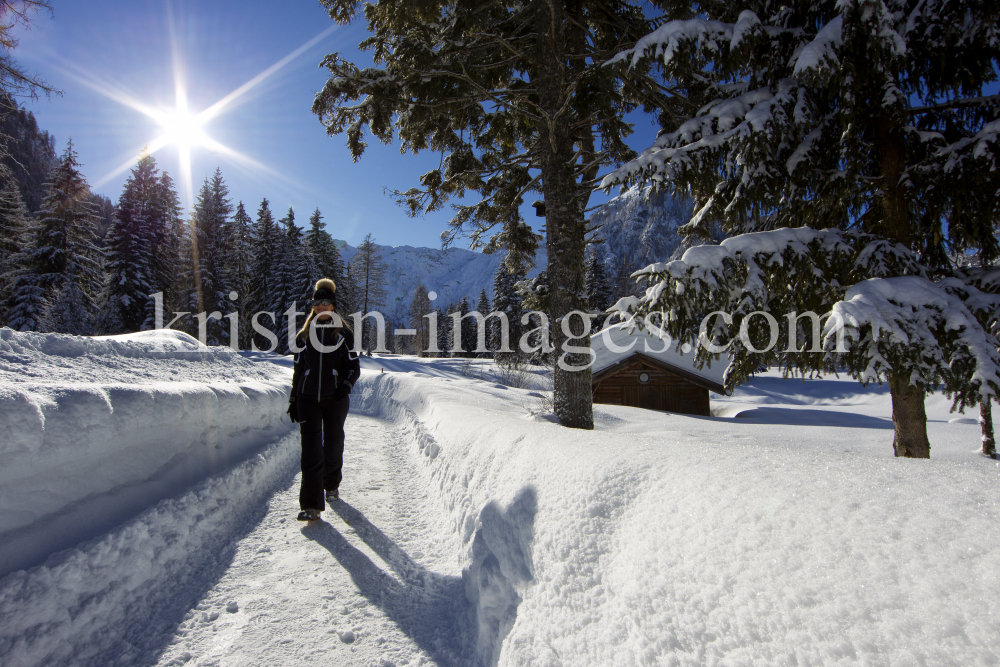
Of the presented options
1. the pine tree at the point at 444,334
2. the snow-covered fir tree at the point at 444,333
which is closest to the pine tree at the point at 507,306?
the pine tree at the point at 444,334

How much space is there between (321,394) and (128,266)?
31580 millimetres

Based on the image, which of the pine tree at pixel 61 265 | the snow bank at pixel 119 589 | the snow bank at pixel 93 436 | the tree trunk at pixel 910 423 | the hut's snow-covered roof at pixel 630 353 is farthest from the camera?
the pine tree at pixel 61 265

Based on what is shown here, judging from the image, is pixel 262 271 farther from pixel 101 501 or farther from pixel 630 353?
pixel 101 501

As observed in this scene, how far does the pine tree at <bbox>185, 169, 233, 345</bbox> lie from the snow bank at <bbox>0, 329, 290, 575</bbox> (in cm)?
2996

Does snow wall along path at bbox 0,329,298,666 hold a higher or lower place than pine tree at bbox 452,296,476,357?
lower

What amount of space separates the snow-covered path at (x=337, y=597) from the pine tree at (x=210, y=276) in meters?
32.1

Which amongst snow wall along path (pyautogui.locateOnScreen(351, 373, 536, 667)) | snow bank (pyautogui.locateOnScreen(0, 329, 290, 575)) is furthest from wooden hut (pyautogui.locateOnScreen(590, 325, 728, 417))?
snow bank (pyautogui.locateOnScreen(0, 329, 290, 575))

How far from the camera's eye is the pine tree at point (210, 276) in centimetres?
3064

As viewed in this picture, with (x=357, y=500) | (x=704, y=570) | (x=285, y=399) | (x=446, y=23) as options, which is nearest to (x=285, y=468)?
(x=357, y=500)

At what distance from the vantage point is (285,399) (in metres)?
7.63

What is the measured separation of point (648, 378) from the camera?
20922mm

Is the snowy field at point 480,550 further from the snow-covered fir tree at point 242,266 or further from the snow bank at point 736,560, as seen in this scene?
the snow-covered fir tree at point 242,266

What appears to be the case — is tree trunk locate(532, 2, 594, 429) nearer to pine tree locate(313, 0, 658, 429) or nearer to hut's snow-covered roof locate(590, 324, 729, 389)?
pine tree locate(313, 0, 658, 429)

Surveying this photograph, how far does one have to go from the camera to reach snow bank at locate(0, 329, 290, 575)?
7.32ft
